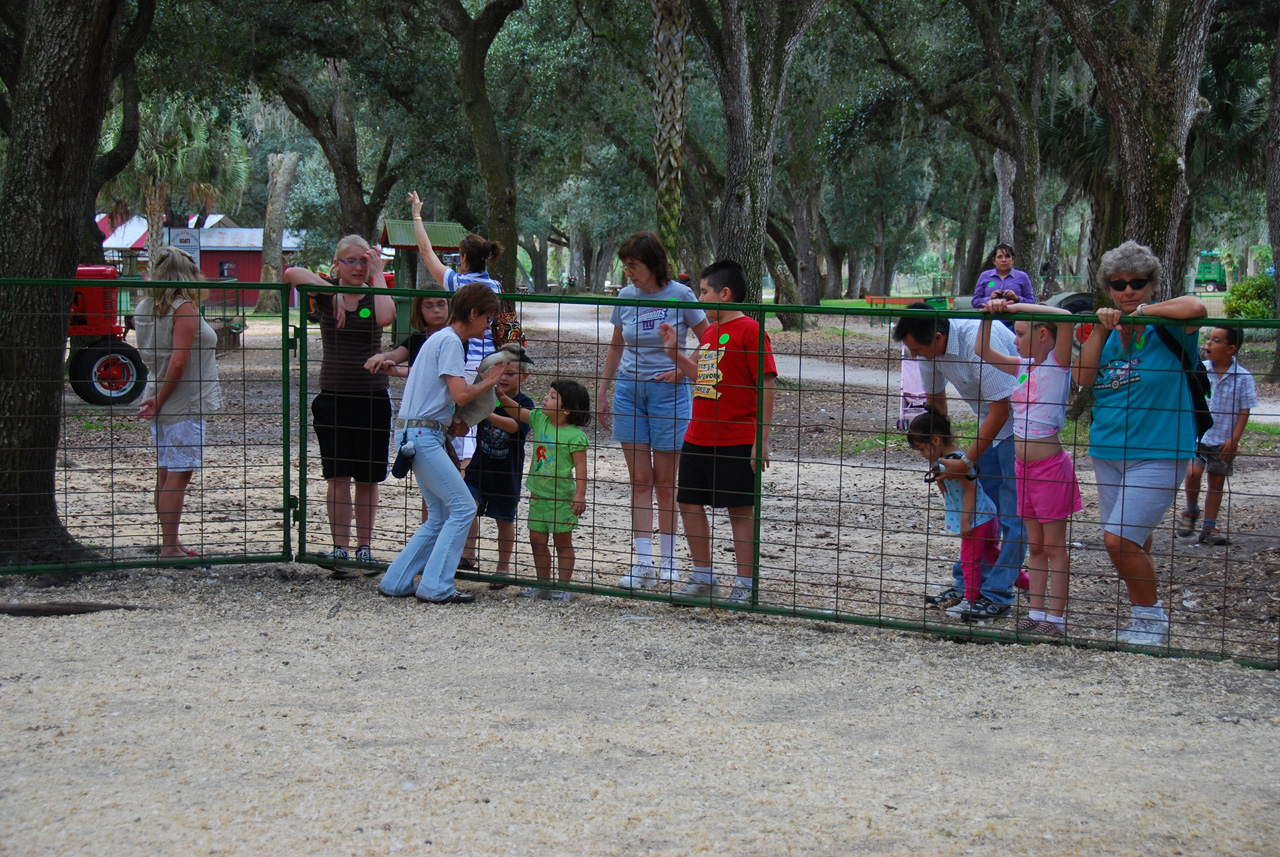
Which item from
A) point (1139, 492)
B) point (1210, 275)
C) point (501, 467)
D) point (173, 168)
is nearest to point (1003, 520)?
point (1139, 492)

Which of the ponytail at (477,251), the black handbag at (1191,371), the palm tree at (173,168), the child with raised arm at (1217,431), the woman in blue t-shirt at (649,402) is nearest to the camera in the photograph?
the black handbag at (1191,371)

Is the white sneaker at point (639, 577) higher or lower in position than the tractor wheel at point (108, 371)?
lower

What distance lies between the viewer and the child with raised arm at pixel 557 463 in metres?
5.45

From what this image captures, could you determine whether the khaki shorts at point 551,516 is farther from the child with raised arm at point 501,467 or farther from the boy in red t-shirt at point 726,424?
the boy in red t-shirt at point 726,424

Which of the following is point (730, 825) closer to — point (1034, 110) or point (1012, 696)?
point (1012, 696)

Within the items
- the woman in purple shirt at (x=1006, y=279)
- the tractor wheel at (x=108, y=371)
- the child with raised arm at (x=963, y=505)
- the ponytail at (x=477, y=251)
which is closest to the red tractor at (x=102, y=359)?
the tractor wheel at (x=108, y=371)

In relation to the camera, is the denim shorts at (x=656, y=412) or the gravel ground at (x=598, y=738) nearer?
the gravel ground at (x=598, y=738)

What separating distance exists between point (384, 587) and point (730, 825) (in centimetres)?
282

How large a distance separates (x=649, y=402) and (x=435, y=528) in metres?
1.25

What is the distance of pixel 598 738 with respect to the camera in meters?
3.84

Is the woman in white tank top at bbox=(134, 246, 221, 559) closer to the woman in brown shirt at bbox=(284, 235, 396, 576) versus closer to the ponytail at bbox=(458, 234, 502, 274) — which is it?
the woman in brown shirt at bbox=(284, 235, 396, 576)

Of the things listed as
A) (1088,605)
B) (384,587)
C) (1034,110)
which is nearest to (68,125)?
(384,587)

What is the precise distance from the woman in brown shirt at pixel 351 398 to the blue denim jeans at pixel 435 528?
0.52 metres

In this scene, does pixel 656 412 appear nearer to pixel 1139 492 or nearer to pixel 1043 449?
pixel 1043 449
